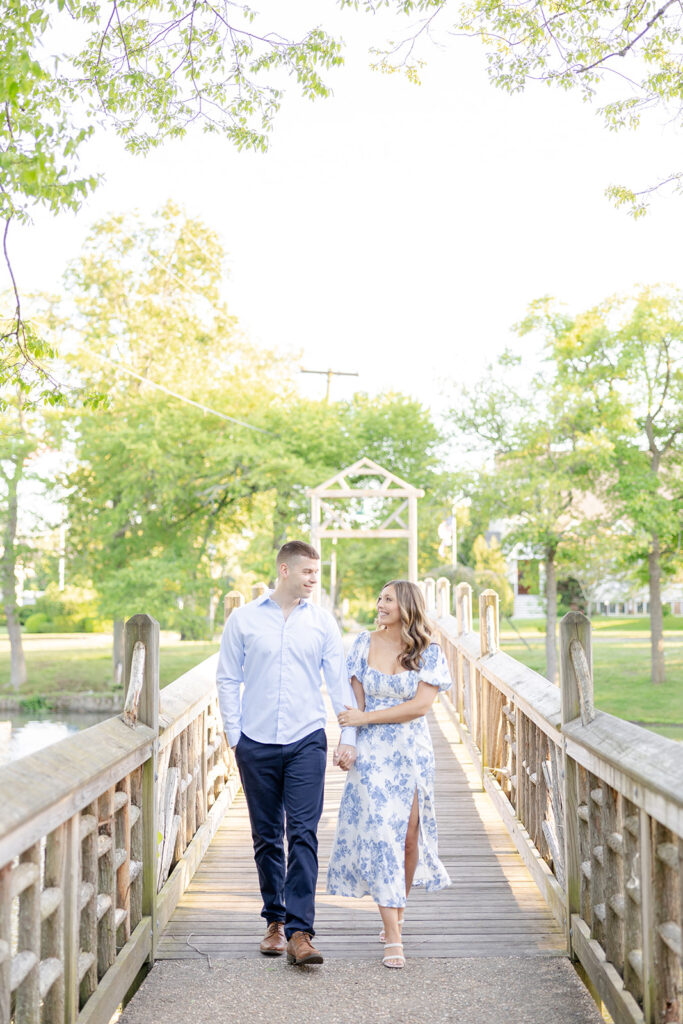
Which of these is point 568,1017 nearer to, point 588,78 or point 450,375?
point 588,78

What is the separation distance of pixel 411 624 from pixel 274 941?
141cm

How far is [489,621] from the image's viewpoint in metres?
7.76

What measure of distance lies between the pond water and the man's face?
21149mm

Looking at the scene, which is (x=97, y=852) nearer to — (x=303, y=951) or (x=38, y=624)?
(x=303, y=951)

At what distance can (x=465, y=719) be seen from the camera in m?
10.2

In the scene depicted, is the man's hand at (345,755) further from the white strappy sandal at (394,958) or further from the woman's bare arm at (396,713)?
the white strappy sandal at (394,958)

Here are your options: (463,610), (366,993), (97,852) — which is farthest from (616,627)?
(97,852)

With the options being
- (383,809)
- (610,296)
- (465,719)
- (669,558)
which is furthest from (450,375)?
(383,809)

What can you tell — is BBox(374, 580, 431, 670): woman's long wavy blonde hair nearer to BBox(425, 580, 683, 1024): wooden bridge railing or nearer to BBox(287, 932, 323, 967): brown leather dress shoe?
BBox(425, 580, 683, 1024): wooden bridge railing

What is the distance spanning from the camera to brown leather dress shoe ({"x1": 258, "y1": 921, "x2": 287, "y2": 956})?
4340mm

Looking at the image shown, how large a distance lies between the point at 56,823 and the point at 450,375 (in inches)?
1105

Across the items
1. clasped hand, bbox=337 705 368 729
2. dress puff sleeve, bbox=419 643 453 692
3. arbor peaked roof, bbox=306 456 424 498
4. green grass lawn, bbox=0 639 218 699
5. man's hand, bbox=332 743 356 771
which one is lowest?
green grass lawn, bbox=0 639 218 699

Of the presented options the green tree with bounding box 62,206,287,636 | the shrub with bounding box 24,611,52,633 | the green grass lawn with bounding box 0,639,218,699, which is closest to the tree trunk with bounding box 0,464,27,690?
the green grass lawn with bounding box 0,639,218,699

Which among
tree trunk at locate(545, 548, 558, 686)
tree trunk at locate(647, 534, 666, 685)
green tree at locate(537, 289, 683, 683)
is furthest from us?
tree trunk at locate(647, 534, 666, 685)
